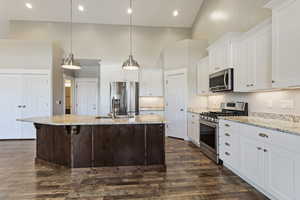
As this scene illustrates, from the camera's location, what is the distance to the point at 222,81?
12.6ft

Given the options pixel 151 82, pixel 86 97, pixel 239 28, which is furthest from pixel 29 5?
pixel 239 28

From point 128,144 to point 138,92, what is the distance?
10.5 ft

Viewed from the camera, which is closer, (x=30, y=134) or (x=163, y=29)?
(x=30, y=134)

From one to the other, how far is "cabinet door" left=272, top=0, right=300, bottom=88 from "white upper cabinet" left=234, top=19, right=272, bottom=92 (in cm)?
26

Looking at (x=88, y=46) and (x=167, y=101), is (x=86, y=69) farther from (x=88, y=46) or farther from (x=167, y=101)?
(x=167, y=101)

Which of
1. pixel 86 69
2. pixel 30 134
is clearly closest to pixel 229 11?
pixel 86 69

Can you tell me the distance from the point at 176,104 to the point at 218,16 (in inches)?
104

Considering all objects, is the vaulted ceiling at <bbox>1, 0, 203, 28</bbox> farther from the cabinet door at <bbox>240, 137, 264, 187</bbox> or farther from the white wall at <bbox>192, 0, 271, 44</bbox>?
the cabinet door at <bbox>240, 137, 264, 187</bbox>

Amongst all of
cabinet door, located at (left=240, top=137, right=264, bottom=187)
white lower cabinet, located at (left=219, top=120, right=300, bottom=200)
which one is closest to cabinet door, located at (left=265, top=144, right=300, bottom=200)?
white lower cabinet, located at (left=219, top=120, right=300, bottom=200)

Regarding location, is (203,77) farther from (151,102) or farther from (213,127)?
(151,102)

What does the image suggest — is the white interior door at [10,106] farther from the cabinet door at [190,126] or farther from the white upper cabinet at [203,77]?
the white upper cabinet at [203,77]

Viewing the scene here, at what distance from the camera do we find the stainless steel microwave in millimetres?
3647

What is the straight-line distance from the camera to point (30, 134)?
18.8 feet

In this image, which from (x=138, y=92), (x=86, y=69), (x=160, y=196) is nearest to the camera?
(x=160, y=196)
